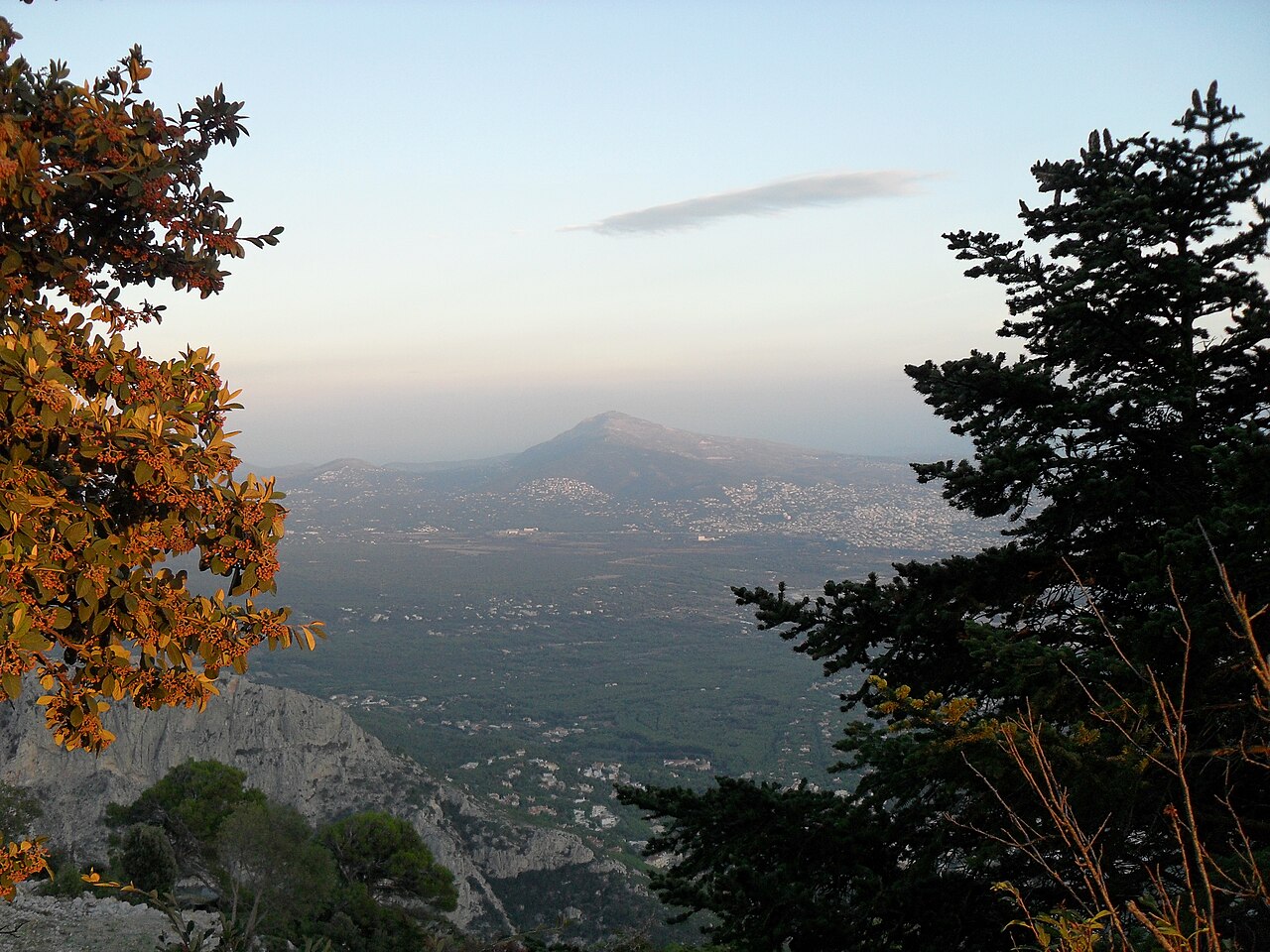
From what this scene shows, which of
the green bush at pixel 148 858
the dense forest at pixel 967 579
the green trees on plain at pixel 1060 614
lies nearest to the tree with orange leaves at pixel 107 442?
the dense forest at pixel 967 579

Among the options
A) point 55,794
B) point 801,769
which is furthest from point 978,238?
point 801,769

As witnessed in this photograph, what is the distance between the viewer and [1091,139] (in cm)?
781

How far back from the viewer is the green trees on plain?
490 centimetres

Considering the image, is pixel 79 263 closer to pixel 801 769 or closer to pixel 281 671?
pixel 801 769

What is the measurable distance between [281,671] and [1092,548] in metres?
165

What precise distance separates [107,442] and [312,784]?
229ft

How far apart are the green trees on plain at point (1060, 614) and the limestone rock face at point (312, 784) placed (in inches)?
1801

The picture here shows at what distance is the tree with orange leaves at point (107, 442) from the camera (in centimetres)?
290

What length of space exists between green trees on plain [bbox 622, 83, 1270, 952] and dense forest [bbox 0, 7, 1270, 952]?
0.03 meters

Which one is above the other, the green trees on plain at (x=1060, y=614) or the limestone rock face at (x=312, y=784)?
the green trees on plain at (x=1060, y=614)

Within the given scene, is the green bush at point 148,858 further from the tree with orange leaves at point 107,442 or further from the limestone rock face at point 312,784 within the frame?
the tree with orange leaves at point 107,442

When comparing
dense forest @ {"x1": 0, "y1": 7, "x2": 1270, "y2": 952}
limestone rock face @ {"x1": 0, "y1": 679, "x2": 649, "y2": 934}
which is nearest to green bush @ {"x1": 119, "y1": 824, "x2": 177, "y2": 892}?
limestone rock face @ {"x1": 0, "y1": 679, "x2": 649, "y2": 934}

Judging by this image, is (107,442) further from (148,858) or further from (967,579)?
(148,858)

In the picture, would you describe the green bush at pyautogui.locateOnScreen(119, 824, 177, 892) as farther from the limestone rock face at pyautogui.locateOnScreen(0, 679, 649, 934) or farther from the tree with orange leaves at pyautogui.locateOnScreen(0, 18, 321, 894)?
the tree with orange leaves at pyautogui.locateOnScreen(0, 18, 321, 894)
